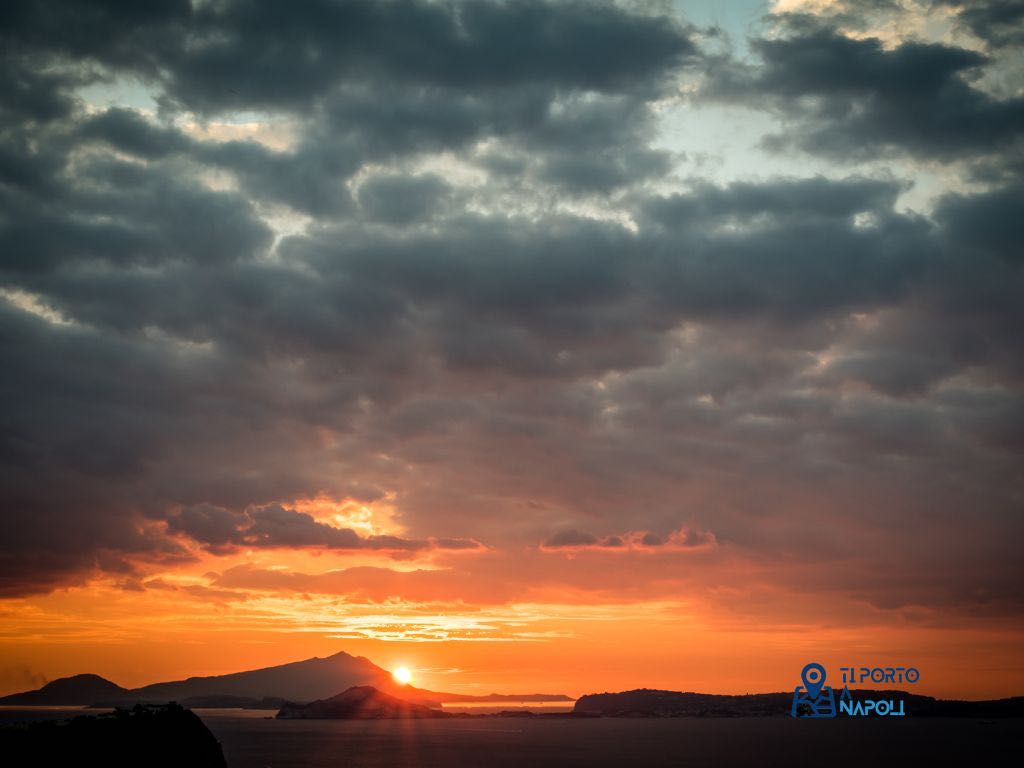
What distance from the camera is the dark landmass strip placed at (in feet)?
257

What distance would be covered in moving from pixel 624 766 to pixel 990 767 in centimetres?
8657

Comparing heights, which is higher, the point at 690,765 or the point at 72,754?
the point at 72,754

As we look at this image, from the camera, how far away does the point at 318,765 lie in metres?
187

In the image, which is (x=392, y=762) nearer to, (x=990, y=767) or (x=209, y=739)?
(x=209, y=739)

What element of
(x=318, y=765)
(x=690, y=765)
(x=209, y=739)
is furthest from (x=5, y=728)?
(x=690, y=765)

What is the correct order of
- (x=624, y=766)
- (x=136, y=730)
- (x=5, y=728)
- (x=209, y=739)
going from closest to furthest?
1. (x=5, y=728)
2. (x=136, y=730)
3. (x=209, y=739)
4. (x=624, y=766)

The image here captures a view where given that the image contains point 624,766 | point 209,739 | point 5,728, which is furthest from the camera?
point 624,766

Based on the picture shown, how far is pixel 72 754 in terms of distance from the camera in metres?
81.9

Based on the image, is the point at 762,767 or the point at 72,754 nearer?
the point at 72,754

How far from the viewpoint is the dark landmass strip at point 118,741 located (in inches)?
3088

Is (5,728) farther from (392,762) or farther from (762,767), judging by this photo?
(762,767)

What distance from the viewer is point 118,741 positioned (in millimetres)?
91250

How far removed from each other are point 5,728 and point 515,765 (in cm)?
13110

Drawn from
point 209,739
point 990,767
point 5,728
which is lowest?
point 990,767
